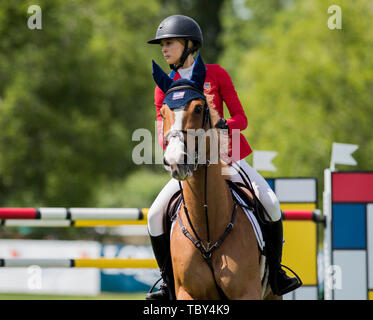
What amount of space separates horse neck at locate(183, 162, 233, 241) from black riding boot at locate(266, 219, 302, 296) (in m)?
0.73

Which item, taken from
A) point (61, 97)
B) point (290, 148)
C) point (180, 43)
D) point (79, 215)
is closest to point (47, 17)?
point (61, 97)

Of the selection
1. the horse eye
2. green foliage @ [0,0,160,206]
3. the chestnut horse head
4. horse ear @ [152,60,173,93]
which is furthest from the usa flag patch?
green foliage @ [0,0,160,206]

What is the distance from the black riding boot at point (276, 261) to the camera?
20.0 ft

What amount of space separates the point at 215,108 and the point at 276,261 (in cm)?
145

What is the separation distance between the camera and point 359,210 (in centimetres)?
836

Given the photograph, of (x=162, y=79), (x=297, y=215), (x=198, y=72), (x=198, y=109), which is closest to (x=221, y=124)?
(x=198, y=109)

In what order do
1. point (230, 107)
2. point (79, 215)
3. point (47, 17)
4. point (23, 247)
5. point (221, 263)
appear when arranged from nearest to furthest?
point (221, 263) → point (230, 107) → point (79, 215) → point (23, 247) → point (47, 17)

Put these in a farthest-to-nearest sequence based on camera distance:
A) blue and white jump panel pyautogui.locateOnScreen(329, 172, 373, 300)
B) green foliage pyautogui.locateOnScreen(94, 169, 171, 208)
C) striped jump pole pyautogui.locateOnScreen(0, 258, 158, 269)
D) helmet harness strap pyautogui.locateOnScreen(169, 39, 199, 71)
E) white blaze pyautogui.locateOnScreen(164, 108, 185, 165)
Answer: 1. green foliage pyautogui.locateOnScreen(94, 169, 171, 208)
2. blue and white jump panel pyautogui.locateOnScreen(329, 172, 373, 300)
3. striped jump pole pyautogui.locateOnScreen(0, 258, 158, 269)
4. helmet harness strap pyautogui.locateOnScreen(169, 39, 199, 71)
5. white blaze pyautogui.locateOnScreen(164, 108, 185, 165)

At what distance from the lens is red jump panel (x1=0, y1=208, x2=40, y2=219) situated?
25.7 feet

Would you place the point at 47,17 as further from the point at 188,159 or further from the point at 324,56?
the point at 188,159

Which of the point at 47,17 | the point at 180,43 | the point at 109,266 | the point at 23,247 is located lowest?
the point at 23,247

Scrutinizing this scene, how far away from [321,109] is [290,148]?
1.82 m

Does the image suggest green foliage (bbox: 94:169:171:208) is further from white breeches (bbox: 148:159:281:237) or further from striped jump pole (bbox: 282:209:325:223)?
white breeches (bbox: 148:159:281:237)

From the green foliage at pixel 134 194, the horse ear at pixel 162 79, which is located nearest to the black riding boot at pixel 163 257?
the horse ear at pixel 162 79
